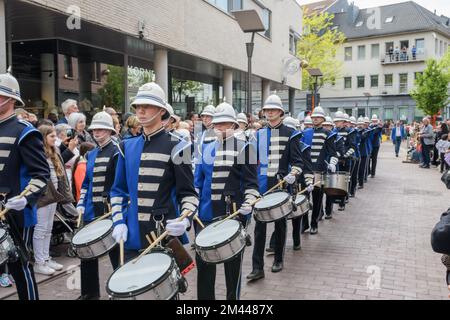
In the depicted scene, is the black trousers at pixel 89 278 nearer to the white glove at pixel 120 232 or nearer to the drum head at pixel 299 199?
the white glove at pixel 120 232

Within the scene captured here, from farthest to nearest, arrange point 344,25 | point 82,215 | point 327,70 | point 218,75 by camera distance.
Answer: point 344,25 → point 327,70 → point 218,75 → point 82,215

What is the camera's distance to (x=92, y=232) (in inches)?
168

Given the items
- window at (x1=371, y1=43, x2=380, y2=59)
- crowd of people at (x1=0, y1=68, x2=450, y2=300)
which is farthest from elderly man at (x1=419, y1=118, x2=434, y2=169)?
window at (x1=371, y1=43, x2=380, y2=59)

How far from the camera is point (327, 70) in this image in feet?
140

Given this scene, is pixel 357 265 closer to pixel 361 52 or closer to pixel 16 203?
pixel 16 203

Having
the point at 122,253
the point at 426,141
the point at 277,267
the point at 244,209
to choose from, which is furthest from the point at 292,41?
the point at 122,253

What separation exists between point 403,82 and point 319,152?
51678 mm

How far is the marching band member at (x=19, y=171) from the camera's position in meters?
3.93

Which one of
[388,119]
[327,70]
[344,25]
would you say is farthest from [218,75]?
[344,25]

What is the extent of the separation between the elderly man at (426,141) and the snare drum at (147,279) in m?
19.5

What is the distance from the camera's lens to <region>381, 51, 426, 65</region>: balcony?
5362cm

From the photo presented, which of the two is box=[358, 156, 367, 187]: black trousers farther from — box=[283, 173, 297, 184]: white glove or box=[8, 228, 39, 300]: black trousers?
box=[8, 228, 39, 300]: black trousers

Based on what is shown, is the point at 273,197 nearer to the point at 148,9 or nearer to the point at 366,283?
the point at 366,283

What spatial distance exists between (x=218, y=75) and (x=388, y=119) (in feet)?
129
